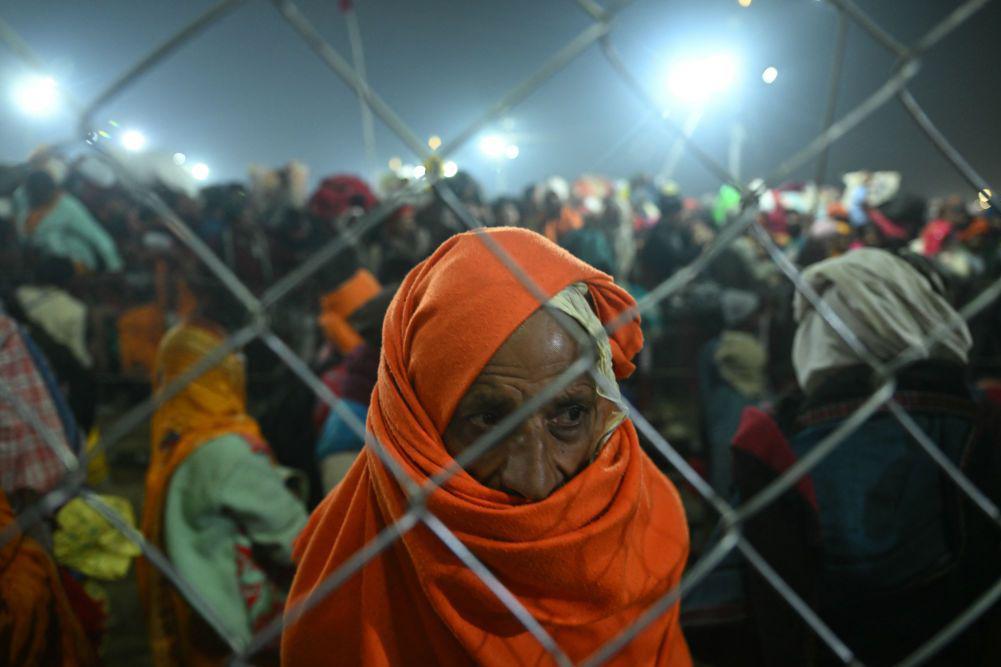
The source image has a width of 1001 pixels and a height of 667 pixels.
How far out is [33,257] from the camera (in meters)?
4.13

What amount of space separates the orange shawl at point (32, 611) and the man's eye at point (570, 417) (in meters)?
1.43

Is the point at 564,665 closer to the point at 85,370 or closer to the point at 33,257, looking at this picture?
the point at 85,370

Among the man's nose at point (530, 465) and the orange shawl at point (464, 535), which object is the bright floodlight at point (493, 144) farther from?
the man's nose at point (530, 465)

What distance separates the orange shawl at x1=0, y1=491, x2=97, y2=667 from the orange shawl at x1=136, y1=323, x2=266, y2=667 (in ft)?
1.59

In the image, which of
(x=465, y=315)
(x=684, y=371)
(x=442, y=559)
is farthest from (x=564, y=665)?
(x=684, y=371)

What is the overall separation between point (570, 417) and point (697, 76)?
0.92 metres

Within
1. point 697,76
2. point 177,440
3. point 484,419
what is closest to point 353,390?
point 177,440

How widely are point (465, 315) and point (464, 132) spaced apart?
46 cm

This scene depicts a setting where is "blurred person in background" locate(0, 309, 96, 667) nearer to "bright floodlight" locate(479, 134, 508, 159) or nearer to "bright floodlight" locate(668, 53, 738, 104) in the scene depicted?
"bright floodlight" locate(479, 134, 508, 159)

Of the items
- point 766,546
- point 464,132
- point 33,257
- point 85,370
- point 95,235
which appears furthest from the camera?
point 95,235

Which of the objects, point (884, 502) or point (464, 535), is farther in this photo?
point (884, 502)

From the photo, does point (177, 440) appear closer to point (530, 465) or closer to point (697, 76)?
point (530, 465)

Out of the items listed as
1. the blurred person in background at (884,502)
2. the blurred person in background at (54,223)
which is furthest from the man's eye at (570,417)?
the blurred person in background at (54,223)

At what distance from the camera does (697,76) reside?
4.81ft
